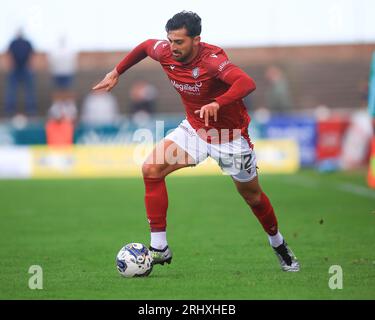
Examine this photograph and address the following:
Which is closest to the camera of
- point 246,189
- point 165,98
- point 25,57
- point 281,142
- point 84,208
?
point 246,189

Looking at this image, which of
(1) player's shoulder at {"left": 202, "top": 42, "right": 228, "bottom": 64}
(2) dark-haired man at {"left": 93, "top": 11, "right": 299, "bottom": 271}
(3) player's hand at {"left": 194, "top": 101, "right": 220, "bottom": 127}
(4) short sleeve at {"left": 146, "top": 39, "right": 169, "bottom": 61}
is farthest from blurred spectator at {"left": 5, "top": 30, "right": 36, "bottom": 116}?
(3) player's hand at {"left": 194, "top": 101, "right": 220, "bottom": 127}

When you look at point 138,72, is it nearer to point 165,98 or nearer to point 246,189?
point 165,98

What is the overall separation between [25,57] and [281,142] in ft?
21.9

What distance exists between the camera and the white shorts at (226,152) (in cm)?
950

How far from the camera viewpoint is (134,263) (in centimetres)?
911

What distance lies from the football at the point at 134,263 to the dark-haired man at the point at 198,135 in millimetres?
205

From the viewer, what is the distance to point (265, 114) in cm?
2408

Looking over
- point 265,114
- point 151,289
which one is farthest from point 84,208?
point 265,114

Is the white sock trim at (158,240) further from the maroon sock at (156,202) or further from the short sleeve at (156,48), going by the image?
the short sleeve at (156,48)

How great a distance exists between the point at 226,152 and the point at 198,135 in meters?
0.31

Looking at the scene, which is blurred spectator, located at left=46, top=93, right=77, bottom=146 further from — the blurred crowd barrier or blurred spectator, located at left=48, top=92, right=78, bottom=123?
blurred spectator, located at left=48, top=92, right=78, bottom=123

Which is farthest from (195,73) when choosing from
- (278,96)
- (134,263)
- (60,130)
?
(278,96)

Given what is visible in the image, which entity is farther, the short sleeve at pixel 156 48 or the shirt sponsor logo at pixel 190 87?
the short sleeve at pixel 156 48

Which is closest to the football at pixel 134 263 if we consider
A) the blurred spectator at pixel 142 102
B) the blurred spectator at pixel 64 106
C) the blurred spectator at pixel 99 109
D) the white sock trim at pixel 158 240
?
the white sock trim at pixel 158 240
